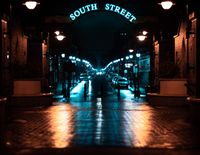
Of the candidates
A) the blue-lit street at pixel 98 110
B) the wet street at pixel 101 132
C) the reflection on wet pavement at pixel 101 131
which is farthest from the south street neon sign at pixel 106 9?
the reflection on wet pavement at pixel 101 131

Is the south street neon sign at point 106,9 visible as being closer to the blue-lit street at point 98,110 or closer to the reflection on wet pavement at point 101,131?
the blue-lit street at point 98,110

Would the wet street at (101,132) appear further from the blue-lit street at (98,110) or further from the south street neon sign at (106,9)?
the south street neon sign at (106,9)

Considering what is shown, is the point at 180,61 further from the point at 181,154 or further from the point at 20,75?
the point at 181,154

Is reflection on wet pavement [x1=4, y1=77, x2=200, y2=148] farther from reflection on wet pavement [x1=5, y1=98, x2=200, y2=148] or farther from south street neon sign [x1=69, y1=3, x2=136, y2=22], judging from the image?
south street neon sign [x1=69, y1=3, x2=136, y2=22]

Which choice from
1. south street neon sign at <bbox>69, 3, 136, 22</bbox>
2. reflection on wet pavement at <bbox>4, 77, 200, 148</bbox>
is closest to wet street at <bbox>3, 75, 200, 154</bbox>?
reflection on wet pavement at <bbox>4, 77, 200, 148</bbox>

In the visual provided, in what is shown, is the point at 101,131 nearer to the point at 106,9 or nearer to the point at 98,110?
the point at 98,110

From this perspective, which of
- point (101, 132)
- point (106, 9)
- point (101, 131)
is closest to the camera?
point (101, 132)

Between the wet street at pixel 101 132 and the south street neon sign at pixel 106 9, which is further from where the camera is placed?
the south street neon sign at pixel 106 9

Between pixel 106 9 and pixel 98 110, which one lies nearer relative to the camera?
pixel 98 110

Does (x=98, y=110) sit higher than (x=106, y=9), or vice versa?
(x=106, y=9)

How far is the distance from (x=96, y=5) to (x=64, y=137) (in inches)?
1212

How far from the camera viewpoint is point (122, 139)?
14047 mm

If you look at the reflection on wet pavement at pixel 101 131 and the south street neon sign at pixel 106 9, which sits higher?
the south street neon sign at pixel 106 9

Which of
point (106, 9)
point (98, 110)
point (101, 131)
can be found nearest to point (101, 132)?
point (101, 131)
